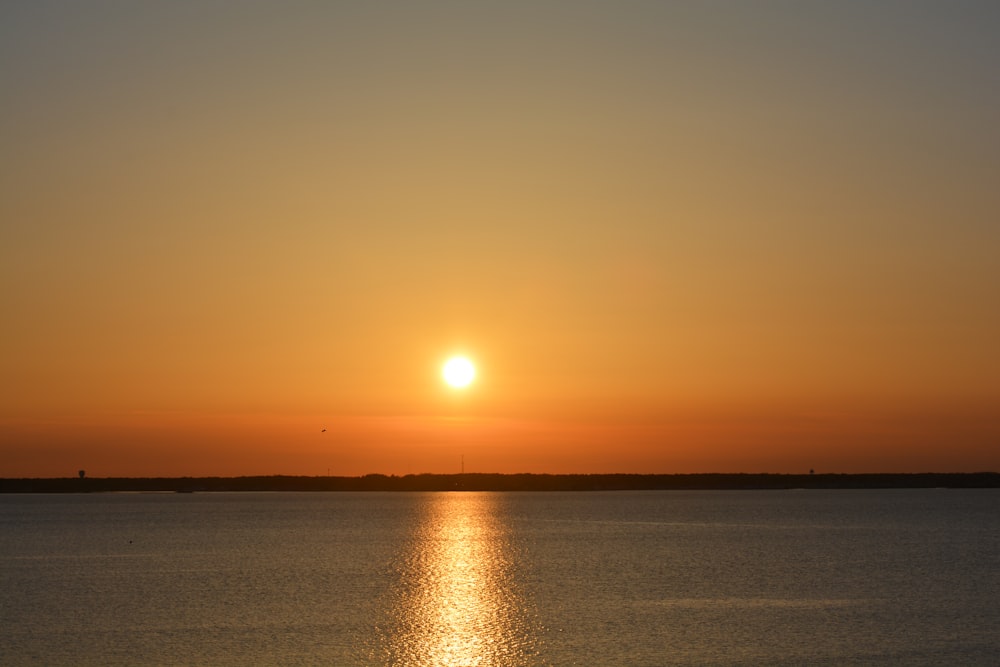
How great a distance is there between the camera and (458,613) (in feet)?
197

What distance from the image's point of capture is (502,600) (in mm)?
64875

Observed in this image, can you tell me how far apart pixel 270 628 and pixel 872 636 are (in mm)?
26825

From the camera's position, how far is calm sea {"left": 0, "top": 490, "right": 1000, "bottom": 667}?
46.4m

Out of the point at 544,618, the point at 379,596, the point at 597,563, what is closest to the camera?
the point at 544,618

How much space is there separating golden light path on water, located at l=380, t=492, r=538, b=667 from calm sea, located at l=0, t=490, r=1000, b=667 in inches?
6.3

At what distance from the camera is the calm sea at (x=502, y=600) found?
1828 inches

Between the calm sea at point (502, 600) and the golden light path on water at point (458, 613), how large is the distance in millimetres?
161

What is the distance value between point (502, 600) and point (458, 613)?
5434 millimetres

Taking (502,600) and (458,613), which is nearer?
(458,613)

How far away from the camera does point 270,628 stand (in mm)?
52844

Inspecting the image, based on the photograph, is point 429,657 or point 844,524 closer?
point 429,657

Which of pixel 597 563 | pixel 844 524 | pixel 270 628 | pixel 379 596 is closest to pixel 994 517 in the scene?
pixel 844 524

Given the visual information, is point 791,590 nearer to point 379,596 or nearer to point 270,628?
point 379,596

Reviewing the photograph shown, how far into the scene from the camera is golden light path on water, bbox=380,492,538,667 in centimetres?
4619
